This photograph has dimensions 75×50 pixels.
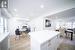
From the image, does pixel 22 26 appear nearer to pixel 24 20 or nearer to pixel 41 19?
pixel 24 20

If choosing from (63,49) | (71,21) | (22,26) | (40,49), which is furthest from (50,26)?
(40,49)

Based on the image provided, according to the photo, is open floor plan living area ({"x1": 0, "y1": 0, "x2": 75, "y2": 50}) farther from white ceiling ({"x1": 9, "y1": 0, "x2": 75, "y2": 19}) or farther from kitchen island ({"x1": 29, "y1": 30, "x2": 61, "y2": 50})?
kitchen island ({"x1": 29, "y1": 30, "x2": 61, "y2": 50})

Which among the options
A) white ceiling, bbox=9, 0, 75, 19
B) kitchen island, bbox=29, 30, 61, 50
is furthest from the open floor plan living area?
kitchen island, bbox=29, 30, 61, 50

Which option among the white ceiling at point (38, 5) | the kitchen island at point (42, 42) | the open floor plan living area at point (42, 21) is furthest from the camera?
the open floor plan living area at point (42, 21)

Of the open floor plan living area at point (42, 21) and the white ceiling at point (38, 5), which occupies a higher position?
the white ceiling at point (38, 5)

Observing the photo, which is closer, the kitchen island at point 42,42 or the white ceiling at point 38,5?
the kitchen island at point 42,42

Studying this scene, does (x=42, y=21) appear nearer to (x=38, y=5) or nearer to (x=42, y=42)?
(x=38, y=5)

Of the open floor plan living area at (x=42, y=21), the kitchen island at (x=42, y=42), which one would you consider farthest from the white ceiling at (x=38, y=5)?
the kitchen island at (x=42, y=42)

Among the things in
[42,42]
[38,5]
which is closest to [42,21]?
[38,5]

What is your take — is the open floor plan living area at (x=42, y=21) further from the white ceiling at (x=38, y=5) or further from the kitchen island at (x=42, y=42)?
the kitchen island at (x=42, y=42)

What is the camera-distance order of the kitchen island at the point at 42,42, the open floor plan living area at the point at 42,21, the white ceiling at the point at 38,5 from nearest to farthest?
the kitchen island at the point at 42,42, the white ceiling at the point at 38,5, the open floor plan living area at the point at 42,21

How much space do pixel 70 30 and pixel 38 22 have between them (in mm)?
3173

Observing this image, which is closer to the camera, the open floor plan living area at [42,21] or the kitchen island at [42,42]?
the kitchen island at [42,42]

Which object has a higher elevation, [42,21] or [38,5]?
[38,5]
